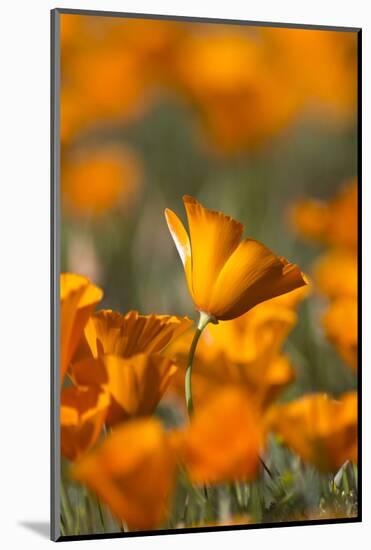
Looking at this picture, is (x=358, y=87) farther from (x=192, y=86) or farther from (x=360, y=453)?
(x=360, y=453)

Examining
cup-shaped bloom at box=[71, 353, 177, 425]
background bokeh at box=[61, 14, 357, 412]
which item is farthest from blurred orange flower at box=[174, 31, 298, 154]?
cup-shaped bloom at box=[71, 353, 177, 425]

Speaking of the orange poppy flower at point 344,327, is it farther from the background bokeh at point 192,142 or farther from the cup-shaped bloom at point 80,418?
the cup-shaped bloom at point 80,418

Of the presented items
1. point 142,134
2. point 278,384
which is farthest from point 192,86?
point 278,384

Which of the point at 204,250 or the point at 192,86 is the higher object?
the point at 192,86

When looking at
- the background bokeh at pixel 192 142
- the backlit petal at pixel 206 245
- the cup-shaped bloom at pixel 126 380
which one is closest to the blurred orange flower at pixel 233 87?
the background bokeh at pixel 192 142

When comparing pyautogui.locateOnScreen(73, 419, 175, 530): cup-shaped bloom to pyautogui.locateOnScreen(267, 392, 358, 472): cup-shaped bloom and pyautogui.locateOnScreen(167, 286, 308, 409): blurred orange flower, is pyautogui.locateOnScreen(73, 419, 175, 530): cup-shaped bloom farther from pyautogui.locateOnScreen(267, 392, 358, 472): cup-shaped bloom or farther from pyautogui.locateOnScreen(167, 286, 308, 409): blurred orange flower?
pyautogui.locateOnScreen(267, 392, 358, 472): cup-shaped bloom

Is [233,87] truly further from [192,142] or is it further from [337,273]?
[337,273]
